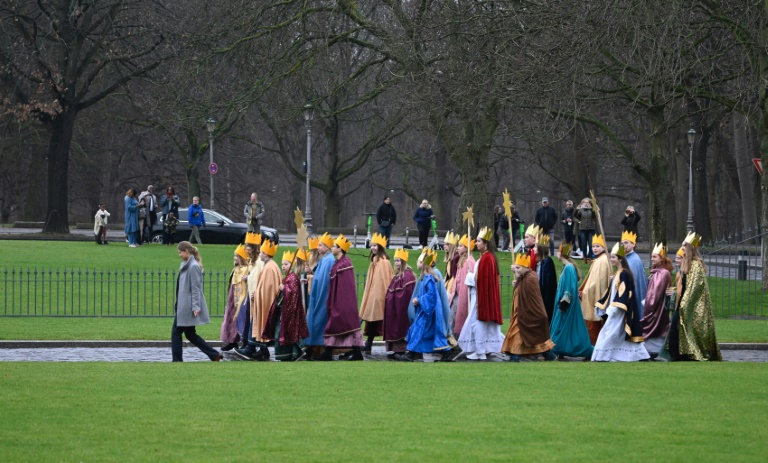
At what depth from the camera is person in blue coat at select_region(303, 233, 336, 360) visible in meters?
17.3

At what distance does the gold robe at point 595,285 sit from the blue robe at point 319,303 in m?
3.77

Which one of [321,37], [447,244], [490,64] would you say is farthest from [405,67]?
[447,244]

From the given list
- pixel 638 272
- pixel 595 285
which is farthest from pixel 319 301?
pixel 638 272

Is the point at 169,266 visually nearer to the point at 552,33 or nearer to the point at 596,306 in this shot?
the point at 552,33

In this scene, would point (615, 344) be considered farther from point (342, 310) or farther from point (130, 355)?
point (130, 355)

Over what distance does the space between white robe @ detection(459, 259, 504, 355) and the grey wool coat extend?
148 inches

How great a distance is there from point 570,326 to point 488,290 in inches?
49.2

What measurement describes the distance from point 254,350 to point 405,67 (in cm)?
1377

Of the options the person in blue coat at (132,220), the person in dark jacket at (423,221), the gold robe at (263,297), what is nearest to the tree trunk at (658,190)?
the person in dark jacket at (423,221)

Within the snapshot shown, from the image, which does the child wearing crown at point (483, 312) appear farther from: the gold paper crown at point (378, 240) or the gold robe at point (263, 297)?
the gold robe at point (263, 297)

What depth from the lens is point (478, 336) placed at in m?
17.6

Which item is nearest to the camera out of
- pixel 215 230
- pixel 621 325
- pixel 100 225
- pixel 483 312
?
pixel 621 325

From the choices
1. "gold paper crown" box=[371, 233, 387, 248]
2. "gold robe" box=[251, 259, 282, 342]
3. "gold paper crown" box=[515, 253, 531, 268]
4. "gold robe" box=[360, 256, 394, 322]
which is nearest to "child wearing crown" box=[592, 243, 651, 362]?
"gold paper crown" box=[515, 253, 531, 268]

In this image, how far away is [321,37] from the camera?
1184 inches
